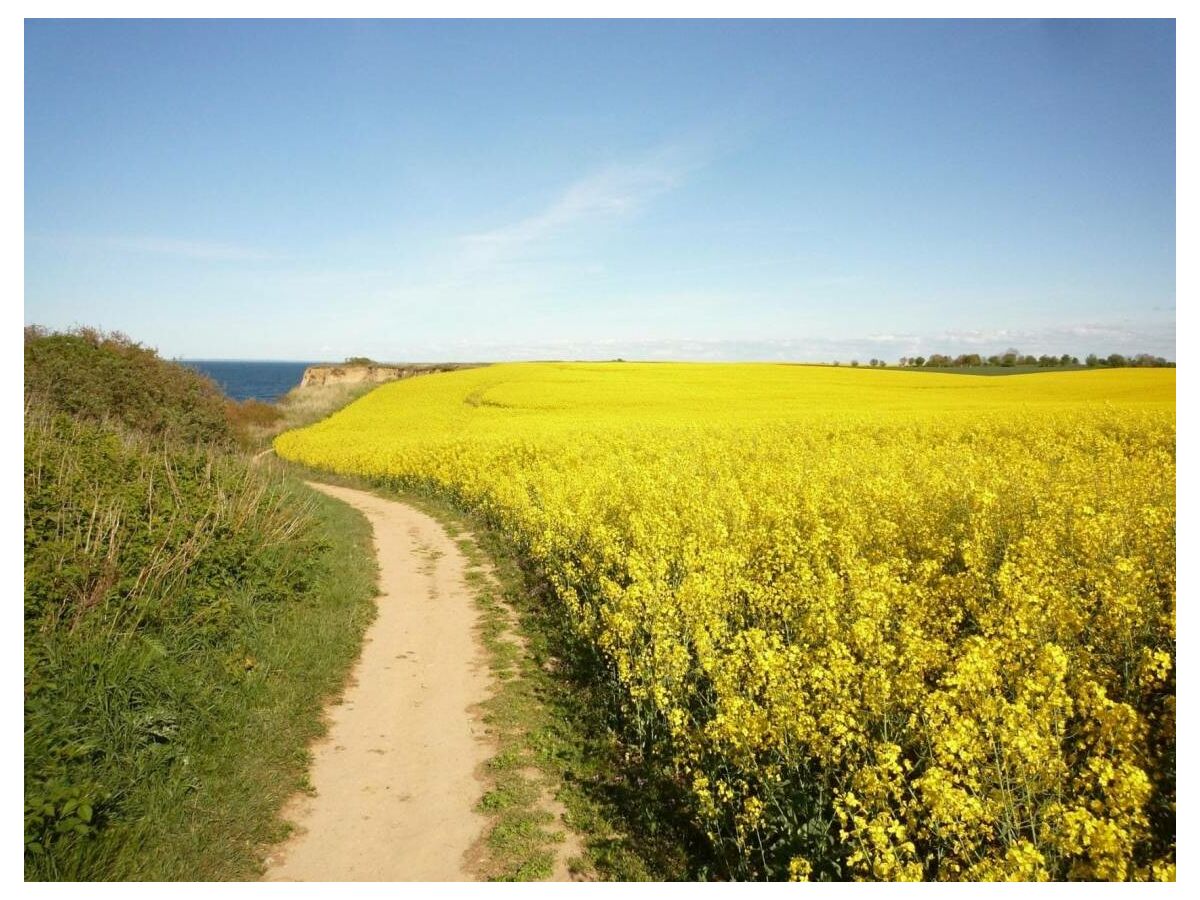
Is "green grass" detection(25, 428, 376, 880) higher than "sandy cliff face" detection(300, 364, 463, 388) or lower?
lower

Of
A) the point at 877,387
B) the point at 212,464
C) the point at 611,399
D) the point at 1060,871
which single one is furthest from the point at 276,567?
the point at 877,387

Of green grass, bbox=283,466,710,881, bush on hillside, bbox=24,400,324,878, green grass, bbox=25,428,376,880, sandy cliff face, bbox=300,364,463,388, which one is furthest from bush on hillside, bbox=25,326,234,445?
sandy cliff face, bbox=300,364,463,388

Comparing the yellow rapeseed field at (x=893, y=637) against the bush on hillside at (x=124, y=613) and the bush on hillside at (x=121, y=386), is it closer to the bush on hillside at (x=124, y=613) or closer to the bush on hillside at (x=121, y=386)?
the bush on hillside at (x=124, y=613)

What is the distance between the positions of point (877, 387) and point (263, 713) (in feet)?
140

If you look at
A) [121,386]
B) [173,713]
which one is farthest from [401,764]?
[121,386]

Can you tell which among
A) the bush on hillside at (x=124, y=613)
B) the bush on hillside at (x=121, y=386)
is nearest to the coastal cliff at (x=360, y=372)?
the bush on hillside at (x=121, y=386)

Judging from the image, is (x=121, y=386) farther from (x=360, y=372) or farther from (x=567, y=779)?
(x=360, y=372)

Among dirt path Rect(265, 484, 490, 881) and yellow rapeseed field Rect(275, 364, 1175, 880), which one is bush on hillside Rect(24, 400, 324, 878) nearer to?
dirt path Rect(265, 484, 490, 881)

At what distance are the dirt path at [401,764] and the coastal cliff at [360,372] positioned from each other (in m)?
74.3

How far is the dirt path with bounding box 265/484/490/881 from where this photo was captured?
480 cm

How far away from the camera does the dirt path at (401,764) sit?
480 cm

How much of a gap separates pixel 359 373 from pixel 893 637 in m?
93.0

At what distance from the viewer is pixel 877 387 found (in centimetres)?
4253
